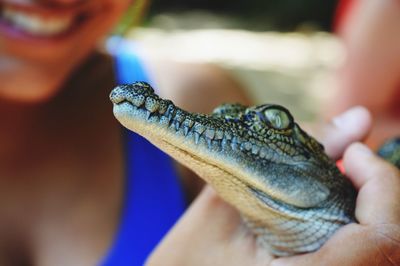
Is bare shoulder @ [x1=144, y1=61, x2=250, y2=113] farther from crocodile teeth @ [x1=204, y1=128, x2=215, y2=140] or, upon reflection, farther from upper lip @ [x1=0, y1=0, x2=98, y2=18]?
crocodile teeth @ [x1=204, y1=128, x2=215, y2=140]

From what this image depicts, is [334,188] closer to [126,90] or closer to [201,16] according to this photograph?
[126,90]

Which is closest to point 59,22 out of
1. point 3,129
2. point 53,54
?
point 53,54

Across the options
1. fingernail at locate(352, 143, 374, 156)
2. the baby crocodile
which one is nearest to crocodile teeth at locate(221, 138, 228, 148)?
the baby crocodile

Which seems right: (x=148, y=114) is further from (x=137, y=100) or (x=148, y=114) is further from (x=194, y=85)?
(x=194, y=85)

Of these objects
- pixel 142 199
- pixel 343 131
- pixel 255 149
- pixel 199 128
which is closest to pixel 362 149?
pixel 343 131

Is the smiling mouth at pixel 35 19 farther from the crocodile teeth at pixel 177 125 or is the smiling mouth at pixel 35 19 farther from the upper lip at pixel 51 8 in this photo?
the crocodile teeth at pixel 177 125

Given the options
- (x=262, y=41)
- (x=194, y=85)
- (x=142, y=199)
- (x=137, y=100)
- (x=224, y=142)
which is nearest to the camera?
(x=137, y=100)
